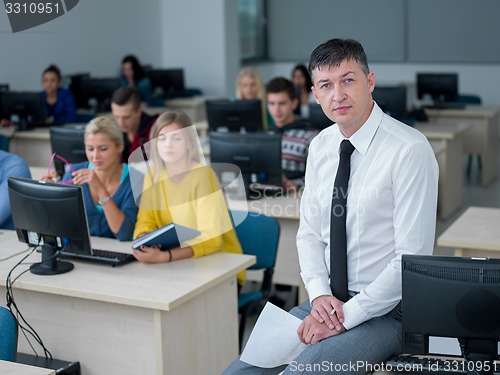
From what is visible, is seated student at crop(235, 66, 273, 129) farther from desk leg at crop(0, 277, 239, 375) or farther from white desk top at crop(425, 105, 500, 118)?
desk leg at crop(0, 277, 239, 375)

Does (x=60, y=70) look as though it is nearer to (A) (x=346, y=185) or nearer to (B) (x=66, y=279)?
(B) (x=66, y=279)

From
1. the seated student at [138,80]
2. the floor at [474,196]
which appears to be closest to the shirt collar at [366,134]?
the floor at [474,196]

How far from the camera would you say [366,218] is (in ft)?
7.54

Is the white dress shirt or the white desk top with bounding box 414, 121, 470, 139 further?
the white desk top with bounding box 414, 121, 470, 139

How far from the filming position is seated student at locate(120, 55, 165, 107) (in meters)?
9.05

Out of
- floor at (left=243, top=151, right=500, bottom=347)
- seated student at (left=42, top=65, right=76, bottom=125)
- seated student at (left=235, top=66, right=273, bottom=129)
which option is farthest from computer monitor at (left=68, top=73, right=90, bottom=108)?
floor at (left=243, top=151, right=500, bottom=347)

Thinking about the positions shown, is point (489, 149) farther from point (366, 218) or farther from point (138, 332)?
point (366, 218)

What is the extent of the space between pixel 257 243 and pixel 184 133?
0.66m

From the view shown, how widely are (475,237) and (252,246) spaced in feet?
3.33

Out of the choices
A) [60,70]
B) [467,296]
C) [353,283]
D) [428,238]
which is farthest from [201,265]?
[60,70]

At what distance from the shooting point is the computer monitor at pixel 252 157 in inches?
168

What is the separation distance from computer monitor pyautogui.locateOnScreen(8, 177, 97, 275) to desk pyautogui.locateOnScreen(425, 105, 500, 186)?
17.1 ft

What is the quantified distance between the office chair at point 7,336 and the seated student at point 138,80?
6807 mm

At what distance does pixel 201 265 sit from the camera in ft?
10.4
